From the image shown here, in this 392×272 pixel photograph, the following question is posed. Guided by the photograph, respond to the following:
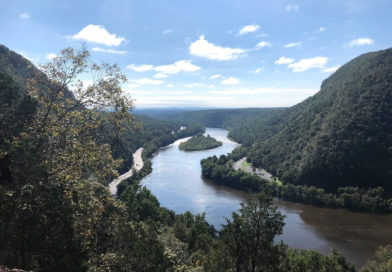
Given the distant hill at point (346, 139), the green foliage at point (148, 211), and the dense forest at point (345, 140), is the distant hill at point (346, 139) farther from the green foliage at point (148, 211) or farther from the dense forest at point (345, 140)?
the green foliage at point (148, 211)

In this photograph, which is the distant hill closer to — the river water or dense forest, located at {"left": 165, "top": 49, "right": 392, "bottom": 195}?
dense forest, located at {"left": 165, "top": 49, "right": 392, "bottom": 195}

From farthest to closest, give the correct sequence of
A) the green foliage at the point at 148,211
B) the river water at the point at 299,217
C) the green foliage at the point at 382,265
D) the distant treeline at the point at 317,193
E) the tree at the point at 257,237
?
the distant treeline at the point at 317,193 → the green foliage at the point at 148,211 → the river water at the point at 299,217 → the green foliage at the point at 382,265 → the tree at the point at 257,237

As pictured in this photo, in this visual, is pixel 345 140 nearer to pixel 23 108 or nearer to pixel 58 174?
pixel 23 108

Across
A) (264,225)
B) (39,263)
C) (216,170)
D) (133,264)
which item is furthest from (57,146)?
(216,170)

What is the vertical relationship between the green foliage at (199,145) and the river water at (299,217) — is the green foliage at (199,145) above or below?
above

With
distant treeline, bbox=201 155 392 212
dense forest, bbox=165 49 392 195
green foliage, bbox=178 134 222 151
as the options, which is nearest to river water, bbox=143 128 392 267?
distant treeline, bbox=201 155 392 212

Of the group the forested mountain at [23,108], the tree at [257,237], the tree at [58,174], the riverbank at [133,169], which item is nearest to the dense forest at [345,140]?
the riverbank at [133,169]

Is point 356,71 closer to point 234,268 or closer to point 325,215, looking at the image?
point 325,215
